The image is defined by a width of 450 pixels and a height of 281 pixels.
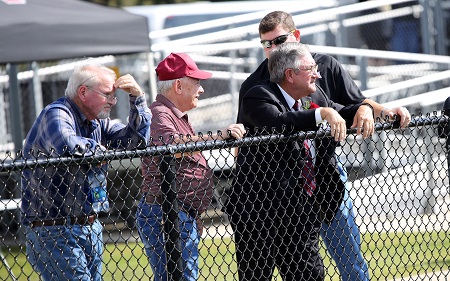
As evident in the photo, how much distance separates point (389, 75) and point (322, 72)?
8.81m

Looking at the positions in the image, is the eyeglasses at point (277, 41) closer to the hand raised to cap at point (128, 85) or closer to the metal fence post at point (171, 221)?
the hand raised to cap at point (128, 85)

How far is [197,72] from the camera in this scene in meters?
4.91

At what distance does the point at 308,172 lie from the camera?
15.3ft

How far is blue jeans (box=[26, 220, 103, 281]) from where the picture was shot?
168 inches

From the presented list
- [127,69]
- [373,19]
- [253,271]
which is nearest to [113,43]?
[127,69]

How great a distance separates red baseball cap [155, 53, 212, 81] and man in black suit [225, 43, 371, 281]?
1.21 feet

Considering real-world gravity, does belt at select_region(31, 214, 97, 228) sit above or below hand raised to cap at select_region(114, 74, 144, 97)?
below

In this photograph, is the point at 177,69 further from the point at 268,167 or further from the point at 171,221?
the point at 171,221

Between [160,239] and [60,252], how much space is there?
0.56 metres

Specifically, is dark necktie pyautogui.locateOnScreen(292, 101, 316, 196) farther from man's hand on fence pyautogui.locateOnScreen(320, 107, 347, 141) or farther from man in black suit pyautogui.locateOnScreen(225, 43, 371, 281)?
man's hand on fence pyautogui.locateOnScreen(320, 107, 347, 141)

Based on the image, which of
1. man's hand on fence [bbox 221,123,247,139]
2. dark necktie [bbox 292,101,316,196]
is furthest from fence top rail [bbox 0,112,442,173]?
dark necktie [bbox 292,101,316,196]

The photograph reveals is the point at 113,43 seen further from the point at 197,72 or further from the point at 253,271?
the point at 253,271

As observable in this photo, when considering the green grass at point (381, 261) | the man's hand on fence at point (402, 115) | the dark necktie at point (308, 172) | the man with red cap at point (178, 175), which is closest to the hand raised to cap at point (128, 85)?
the man with red cap at point (178, 175)

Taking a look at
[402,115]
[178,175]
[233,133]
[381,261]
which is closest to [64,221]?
[178,175]
